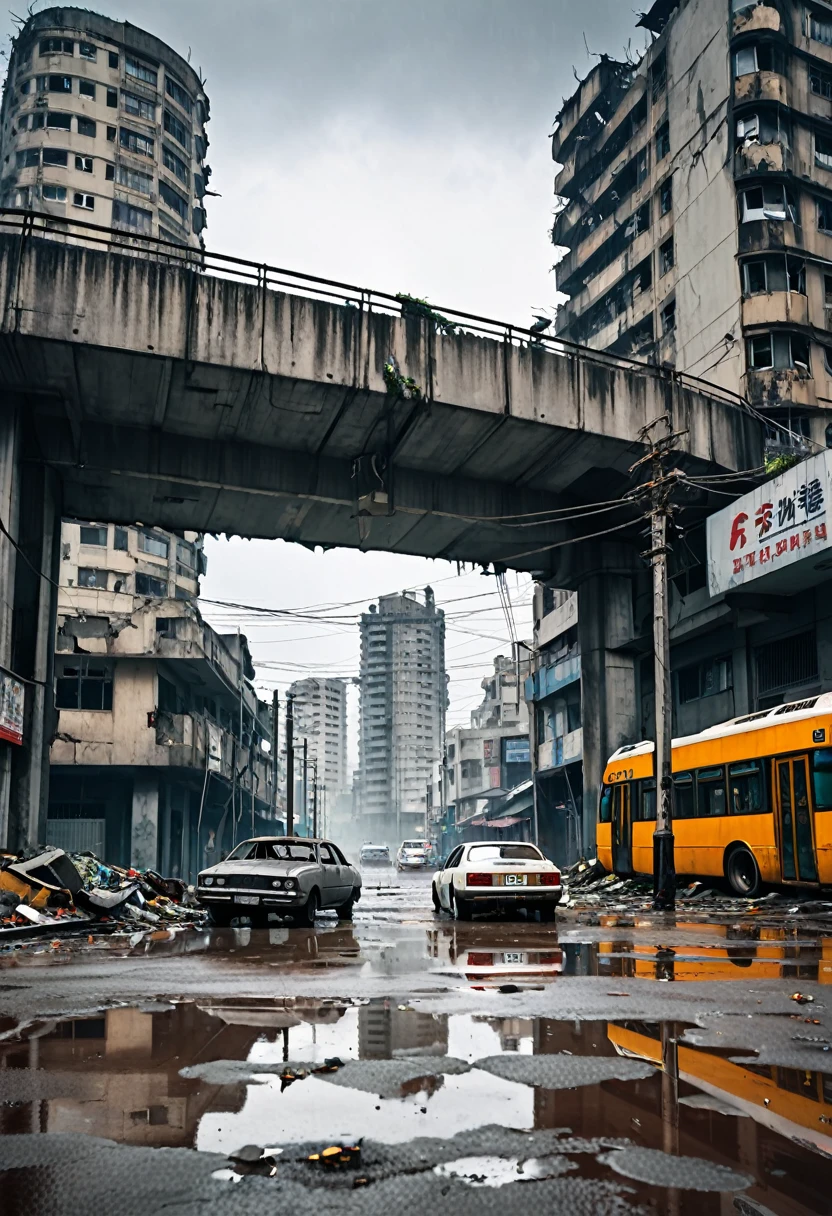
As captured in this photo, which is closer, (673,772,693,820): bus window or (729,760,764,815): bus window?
(729,760,764,815): bus window

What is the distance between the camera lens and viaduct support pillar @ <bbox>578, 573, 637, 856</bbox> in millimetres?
31812

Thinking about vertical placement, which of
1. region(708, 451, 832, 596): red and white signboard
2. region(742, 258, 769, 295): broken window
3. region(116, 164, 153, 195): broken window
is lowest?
region(708, 451, 832, 596): red and white signboard

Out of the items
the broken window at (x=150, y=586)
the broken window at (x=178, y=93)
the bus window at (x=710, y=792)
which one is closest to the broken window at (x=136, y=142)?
the broken window at (x=178, y=93)

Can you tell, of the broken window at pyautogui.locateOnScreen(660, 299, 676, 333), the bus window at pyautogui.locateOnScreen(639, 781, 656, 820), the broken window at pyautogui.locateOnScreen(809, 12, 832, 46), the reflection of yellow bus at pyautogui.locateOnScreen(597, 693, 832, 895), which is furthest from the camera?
the broken window at pyautogui.locateOnScreen(660, 299, 676, 333)

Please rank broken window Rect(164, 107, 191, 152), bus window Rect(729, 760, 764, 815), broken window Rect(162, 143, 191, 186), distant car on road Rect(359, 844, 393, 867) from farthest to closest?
distant car on road Rect(359, 844, 393, 867) < broken window Rect(162, 143, 191, 186) < broken window Rect(164, 107, 191, 152) < bus window Rect(729, 760, 764, 815)

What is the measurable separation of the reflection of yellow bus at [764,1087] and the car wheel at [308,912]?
395 inches

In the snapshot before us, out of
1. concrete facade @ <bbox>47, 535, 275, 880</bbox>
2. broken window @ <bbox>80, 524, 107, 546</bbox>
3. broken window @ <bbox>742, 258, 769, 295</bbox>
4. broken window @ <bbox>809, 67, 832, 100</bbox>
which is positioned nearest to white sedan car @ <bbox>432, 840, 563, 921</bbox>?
concrete facade @ <bbox>47, 535, 275, 880</bbox>

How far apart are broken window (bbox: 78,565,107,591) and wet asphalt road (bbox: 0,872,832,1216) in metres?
59.3

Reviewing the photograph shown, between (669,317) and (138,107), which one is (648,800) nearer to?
(669,317)

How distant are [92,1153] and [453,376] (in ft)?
74.3

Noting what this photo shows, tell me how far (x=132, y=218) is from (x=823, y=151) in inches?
1799

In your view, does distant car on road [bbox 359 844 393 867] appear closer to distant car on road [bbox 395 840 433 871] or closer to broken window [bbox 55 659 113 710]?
distant car on road [bbox 395 840 433 871]

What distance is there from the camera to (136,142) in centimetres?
7212

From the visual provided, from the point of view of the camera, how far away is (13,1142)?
3994 millimetres
